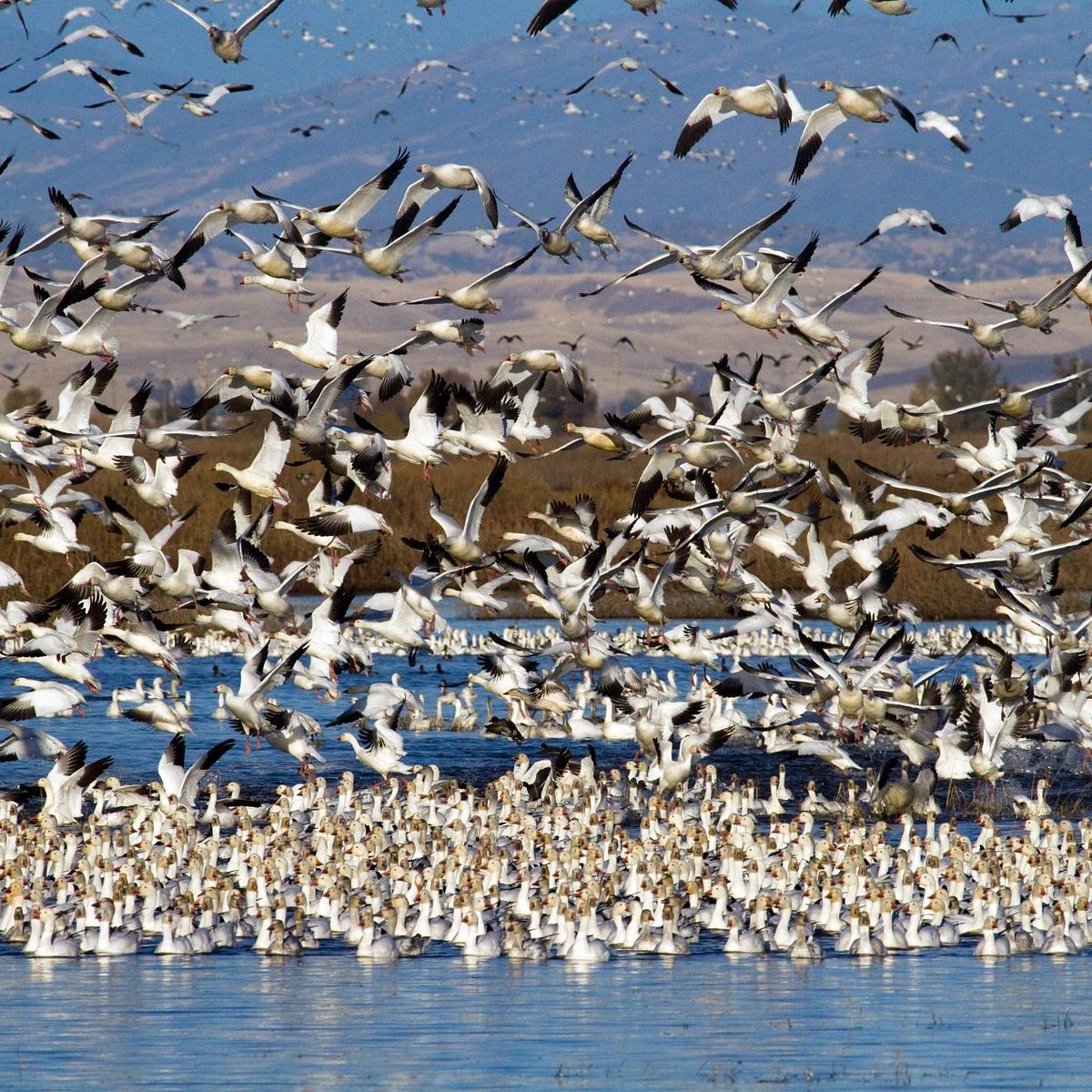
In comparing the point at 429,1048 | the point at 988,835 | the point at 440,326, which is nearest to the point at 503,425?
the point at 440,326

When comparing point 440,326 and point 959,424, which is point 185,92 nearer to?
point 440,326

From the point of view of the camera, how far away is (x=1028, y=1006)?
14.0m

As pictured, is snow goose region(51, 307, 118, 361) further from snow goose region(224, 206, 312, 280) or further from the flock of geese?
snow goose region(224, 206, 312, 280)

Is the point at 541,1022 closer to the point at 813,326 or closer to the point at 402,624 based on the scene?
the point at 402,624

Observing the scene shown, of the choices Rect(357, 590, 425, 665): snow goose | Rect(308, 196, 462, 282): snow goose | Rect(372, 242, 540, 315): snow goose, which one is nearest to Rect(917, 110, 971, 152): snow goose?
Rect(372, 242, 540, 315): snow goose

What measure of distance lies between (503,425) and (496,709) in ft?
39.6

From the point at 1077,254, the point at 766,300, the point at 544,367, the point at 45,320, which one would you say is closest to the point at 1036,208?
the point at 1077,254

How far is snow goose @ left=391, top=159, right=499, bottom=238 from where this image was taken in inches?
686

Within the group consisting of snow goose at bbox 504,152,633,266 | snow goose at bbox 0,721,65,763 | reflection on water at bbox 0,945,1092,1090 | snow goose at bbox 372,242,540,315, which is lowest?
reflection on water at bbox 0,945,1092,1090

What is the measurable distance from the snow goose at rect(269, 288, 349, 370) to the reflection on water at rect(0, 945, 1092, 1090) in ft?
20.5

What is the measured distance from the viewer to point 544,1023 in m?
13.7

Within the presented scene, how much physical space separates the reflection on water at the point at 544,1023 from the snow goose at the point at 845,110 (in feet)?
22.9

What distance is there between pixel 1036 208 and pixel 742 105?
3698 mm

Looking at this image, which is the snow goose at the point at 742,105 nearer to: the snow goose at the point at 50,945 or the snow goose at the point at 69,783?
the snow goose at the point at 50,945
